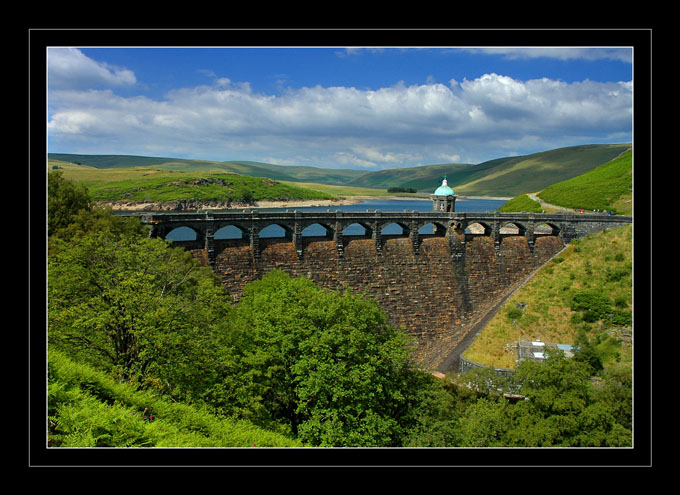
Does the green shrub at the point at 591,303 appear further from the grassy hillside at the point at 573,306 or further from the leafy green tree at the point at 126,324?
the leafy green tree at the point at 126,324

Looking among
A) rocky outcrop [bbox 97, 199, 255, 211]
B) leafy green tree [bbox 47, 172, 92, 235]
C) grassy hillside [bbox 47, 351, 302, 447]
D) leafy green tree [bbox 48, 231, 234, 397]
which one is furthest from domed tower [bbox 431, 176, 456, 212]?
rocky outcrop [bbox 97, 199, 255, 211]

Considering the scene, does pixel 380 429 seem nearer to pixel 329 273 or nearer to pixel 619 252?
pixel 329 273

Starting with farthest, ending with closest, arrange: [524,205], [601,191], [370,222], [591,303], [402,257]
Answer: [524,205] < [601,191] < [402,257] < [370,222] < [591,303]

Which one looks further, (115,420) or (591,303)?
(591,303)

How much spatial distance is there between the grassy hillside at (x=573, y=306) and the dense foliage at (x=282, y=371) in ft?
71.5

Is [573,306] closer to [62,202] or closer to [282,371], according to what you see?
[282,371]

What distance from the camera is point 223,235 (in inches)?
3853

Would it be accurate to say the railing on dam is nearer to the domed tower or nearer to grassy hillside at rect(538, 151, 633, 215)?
the domed tower

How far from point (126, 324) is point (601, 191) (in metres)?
107

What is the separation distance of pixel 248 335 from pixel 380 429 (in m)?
8.60

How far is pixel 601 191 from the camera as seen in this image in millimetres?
102250

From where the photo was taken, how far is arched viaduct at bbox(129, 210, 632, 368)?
1929 inches

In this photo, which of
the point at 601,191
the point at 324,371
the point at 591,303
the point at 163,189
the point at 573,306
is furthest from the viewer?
the point at 163,189

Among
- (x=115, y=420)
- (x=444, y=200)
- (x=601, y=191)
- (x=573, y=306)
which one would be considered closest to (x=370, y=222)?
(x=444, y=200)
